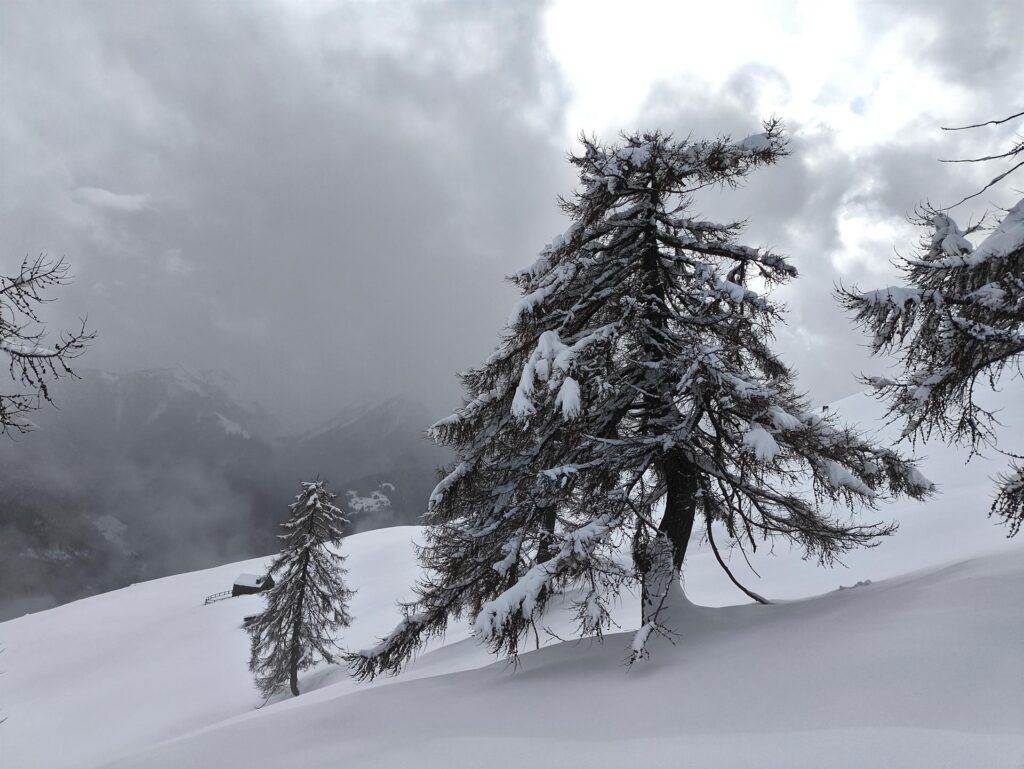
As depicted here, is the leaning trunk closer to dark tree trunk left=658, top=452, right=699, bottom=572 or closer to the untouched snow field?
dark tree trunk left=658, top=452, right=699, bottom=572

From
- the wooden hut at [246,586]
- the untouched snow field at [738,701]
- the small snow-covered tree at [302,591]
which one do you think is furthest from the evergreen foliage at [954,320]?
the wooden hut at [246,586]

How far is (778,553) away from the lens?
18.6 metres

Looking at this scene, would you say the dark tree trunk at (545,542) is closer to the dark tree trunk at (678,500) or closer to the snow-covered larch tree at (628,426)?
the snow-covered larch tree at (628,426)

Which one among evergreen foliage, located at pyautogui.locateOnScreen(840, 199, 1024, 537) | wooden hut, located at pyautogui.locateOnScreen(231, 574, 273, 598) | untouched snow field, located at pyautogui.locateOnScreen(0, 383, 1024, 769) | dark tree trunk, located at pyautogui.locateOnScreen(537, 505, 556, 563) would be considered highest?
wooden hut, located at pyautogui.locateOnScreen(231, 574, 273, 598)

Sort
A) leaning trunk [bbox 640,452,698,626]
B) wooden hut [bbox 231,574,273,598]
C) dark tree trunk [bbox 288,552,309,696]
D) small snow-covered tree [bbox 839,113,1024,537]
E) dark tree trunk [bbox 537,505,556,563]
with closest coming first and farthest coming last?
small snow-covered tree [bbox 839,113,1024,537] < dark tree trunk [bbox 537,505,556,563] < leaning trunk [bbox 640,452,698,626] < dark tree trunk [bbox 288,552,309,696] < wooden hut [bbox 231,574,273,598]

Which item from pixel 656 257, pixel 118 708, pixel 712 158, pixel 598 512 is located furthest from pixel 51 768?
pixel 712 158

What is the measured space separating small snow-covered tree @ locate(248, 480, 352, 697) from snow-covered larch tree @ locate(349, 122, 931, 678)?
702 inches

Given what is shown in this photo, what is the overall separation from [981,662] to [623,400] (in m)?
4.69

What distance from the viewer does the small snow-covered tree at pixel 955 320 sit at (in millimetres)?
5141

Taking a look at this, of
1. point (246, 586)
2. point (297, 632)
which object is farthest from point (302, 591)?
point (246, 586)

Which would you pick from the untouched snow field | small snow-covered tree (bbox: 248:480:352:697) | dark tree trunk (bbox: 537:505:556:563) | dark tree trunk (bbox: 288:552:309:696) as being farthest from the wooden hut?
dark tree trunk (bbox: 537:505:556:563)

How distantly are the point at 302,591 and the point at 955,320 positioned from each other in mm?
25641

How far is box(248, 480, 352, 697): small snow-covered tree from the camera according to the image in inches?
937

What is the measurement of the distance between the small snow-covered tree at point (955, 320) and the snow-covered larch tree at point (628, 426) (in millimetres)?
987
